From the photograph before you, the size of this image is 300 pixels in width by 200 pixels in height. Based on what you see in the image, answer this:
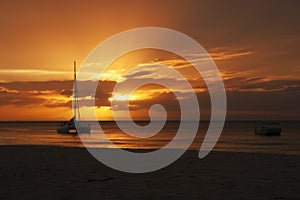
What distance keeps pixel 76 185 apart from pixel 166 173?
504 cm

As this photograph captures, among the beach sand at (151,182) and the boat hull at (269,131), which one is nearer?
the beach sand at (151,182)

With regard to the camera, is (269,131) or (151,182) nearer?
(151,182)

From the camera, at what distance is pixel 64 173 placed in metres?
16.3

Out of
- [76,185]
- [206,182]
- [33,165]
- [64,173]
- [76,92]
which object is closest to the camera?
[76,185]

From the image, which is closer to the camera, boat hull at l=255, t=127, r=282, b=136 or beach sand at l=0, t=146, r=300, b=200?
beach sand at l=0, t=146, r=300, b=200

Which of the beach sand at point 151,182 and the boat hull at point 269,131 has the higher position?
the beach sand at point 151,182

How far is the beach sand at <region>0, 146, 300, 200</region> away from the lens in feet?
38.1

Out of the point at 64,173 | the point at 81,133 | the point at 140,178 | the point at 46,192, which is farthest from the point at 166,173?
the point at 81,133

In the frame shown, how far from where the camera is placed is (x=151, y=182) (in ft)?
47.0

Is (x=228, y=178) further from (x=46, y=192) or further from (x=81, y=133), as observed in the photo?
(x=81, y=133)

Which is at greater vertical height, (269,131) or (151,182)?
(151,182)

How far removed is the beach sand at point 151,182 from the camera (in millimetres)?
11602

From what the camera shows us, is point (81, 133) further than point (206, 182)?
Yes

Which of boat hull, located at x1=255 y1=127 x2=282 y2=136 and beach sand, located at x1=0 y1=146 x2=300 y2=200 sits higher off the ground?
beach sand, located at x1=0 y1=146 x2=300 y2=200
